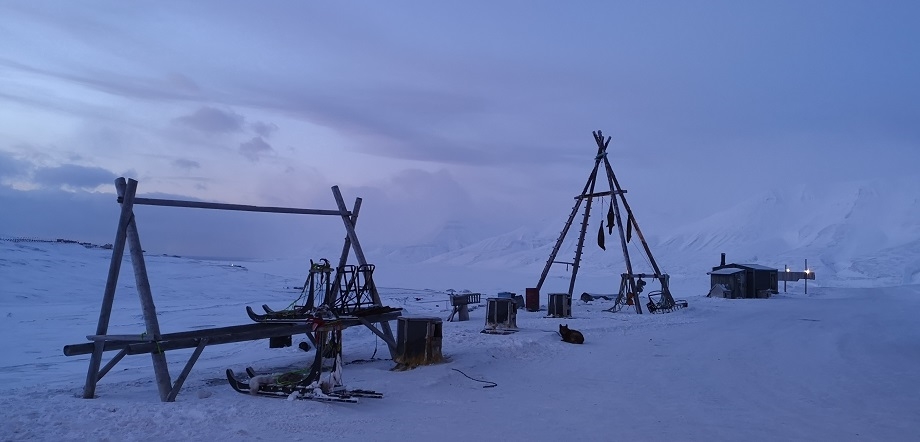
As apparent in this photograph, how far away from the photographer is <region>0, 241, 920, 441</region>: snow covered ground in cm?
800

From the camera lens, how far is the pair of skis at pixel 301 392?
9242 mm

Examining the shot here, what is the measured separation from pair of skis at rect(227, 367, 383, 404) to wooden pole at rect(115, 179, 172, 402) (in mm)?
935

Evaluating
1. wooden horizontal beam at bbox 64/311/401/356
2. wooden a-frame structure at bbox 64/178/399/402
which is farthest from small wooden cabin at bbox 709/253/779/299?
wooden a-frame structure at bbox 64/178/399/402

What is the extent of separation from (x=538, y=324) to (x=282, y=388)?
12677 mm

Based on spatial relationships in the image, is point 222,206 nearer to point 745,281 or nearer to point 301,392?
point 301,392

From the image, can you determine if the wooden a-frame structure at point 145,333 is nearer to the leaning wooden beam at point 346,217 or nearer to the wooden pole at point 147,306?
the wooden pole at point 147,306

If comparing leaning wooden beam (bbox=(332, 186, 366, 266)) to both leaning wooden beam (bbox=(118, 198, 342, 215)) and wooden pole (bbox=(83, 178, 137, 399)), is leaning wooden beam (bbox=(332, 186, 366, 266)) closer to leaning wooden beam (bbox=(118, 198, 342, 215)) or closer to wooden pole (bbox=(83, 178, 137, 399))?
leaning wooden beam (bbox=(118, 198, 342, 215))

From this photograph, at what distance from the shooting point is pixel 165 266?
49.7m

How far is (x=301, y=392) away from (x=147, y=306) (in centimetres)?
274

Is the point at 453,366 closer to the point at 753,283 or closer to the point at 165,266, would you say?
the point at 753,283

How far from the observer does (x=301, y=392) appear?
940cm

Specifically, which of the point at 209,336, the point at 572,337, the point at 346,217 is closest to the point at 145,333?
the point at 209,336

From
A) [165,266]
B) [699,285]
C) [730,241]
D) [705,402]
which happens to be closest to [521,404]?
[705,402]

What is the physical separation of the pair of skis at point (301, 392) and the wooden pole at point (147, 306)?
36.8 inches
